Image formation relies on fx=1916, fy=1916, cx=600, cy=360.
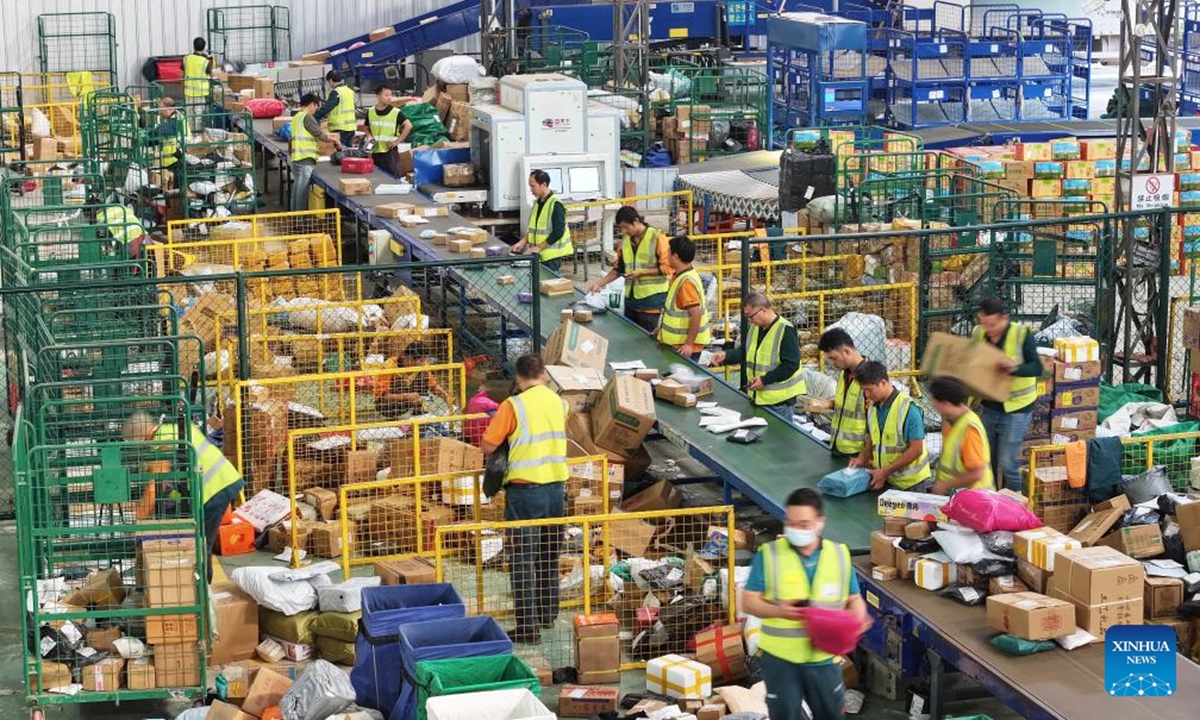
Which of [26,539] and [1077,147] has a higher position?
[1077,147]

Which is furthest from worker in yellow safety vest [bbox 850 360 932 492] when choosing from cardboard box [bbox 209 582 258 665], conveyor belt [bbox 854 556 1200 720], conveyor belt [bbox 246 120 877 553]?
cardboard box [bbox 209 582 258 665]

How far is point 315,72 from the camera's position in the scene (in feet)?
100

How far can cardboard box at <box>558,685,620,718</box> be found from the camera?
1048 cm

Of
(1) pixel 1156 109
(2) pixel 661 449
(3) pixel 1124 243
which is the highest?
(1) pixel 1156 109

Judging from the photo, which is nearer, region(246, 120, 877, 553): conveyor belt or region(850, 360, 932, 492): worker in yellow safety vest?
region(850, 360, 932, 492): worker in yellow safety vest

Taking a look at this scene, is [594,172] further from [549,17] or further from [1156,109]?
[549,17]

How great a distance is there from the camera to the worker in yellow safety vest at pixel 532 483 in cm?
1124

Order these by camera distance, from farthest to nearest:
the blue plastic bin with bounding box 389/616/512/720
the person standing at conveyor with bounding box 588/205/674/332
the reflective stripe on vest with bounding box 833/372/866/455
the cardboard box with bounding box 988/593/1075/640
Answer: the person standing at conveyor with bounding box 588/205/674/332
the reflective stripe on vest with bounding box 833/372/866/455
the cardboard box with bounding box 988/593/1075/640
the blue plastic bin with bounding box 389/616/512/720

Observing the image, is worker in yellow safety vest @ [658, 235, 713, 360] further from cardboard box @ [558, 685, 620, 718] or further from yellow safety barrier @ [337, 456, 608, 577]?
cardboard box @ [558, 685, 620, 718]

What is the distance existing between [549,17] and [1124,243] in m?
17.4

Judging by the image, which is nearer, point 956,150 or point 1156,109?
point 1156,109

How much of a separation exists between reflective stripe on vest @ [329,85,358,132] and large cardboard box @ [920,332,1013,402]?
12.7 m

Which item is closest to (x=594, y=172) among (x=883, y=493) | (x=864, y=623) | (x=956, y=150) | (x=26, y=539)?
(x=956, y=150)

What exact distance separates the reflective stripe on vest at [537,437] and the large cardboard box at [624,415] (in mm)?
1939
